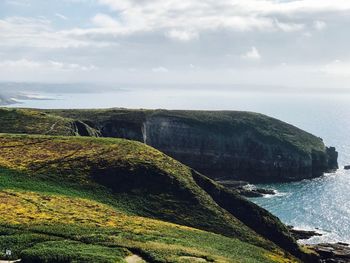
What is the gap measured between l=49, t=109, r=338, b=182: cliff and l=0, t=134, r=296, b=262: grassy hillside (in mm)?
77061

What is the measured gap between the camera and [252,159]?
175250 millimetres

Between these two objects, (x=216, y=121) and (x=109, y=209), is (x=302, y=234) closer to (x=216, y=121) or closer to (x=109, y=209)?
(x=109, y=209)

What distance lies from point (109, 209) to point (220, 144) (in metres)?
117

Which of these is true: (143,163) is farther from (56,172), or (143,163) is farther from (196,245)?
(196,245)

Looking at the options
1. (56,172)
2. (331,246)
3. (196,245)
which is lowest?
(331,246)

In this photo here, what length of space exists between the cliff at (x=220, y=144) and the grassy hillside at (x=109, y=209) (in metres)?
77.1

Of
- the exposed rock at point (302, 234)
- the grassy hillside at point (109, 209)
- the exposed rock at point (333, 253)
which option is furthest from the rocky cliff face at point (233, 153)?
the grassy hillside at point (109, 209)

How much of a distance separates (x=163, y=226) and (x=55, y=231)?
15.9 metres

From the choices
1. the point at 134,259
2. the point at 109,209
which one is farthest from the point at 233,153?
the point at 134,259

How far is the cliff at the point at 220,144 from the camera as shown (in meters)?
Result: 169

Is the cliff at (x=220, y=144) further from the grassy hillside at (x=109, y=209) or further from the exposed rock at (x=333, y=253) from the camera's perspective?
the grassy hillside at (x=109, y=209)

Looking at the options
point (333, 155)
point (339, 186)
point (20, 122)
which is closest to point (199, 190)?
point (20, 122)

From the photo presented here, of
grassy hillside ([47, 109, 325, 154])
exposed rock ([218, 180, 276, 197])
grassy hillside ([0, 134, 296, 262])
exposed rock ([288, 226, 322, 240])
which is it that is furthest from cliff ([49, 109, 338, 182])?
grassy hillside ([0, 134, 296, 262])

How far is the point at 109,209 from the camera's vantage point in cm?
6488
